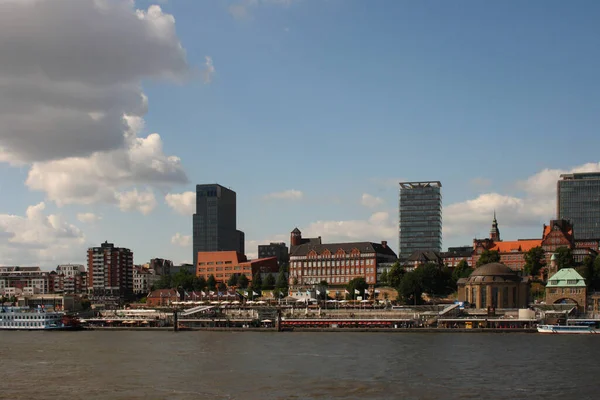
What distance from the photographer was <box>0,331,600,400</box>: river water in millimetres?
66750

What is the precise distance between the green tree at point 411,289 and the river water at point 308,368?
66.5 m

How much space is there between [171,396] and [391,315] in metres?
104

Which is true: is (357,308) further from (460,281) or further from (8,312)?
(8,312)

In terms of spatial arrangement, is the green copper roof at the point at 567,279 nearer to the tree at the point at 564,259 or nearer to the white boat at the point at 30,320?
the tree at the point at 564,259

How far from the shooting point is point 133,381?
2916 inches

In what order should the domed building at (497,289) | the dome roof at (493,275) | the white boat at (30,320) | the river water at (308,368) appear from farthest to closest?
1. the dome roof at (493,275)
2. the domed building at (497,289)
3. the white boat at (30,320)
4. the river water at (308,368)

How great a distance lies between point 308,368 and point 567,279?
104641 mm

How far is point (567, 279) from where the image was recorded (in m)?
172

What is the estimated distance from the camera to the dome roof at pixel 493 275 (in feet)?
586

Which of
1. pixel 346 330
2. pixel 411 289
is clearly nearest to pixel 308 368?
pixel 346 330

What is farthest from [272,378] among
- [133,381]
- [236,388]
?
[133,381]

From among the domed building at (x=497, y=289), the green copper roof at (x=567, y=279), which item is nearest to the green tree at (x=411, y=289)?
the domed building at (x=497, y=289)

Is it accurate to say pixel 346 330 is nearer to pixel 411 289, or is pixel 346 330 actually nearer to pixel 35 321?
pixel 411 289

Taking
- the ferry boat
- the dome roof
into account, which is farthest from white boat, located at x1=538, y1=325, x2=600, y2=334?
the ferry boat
